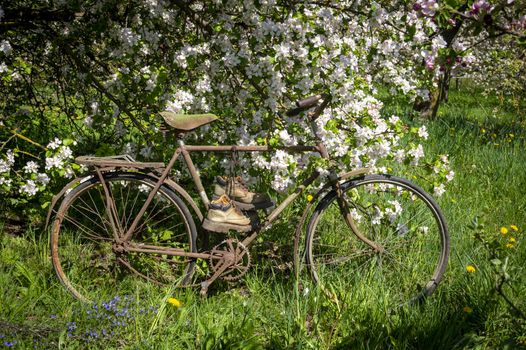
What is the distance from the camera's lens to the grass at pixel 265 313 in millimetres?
2816

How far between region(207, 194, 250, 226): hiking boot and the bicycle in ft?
0.29

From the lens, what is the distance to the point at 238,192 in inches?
134

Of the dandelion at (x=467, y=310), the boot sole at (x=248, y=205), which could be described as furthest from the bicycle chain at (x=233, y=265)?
the dandelion at (x=467, y=310)

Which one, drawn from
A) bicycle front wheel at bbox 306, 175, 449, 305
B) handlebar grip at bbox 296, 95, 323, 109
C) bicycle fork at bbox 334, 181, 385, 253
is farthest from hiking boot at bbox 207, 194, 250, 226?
handlebar grip at bbox 296, 95, 323, 109

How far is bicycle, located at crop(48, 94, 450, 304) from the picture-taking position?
130 inches

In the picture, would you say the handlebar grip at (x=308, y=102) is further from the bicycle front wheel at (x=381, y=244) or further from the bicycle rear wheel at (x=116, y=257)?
the bicycle rear wheel at (x=116, y=257)

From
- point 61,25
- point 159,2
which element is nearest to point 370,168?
point 159,2

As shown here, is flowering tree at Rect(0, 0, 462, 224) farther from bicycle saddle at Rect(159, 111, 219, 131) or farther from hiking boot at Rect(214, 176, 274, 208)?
bicycle saddle at Rect(159, 111, 219, 131)

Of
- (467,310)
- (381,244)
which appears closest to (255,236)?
(381,244)

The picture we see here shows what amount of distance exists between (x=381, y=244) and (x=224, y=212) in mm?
1108

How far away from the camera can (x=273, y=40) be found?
351 centimetres

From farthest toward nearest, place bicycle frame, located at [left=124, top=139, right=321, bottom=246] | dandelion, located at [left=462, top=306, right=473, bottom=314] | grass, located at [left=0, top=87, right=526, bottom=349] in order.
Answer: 1. bicycle frame, located at [left=124, top=139, right=321, bottom=246]
2. dandelion, located at [left=462, top=306, right=473, bottom=314]
3. grass, located at [left=0, top=87, right=526, bottom=349]

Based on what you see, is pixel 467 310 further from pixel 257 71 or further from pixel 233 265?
pixel 257 71

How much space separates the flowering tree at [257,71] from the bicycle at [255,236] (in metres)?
0.19
